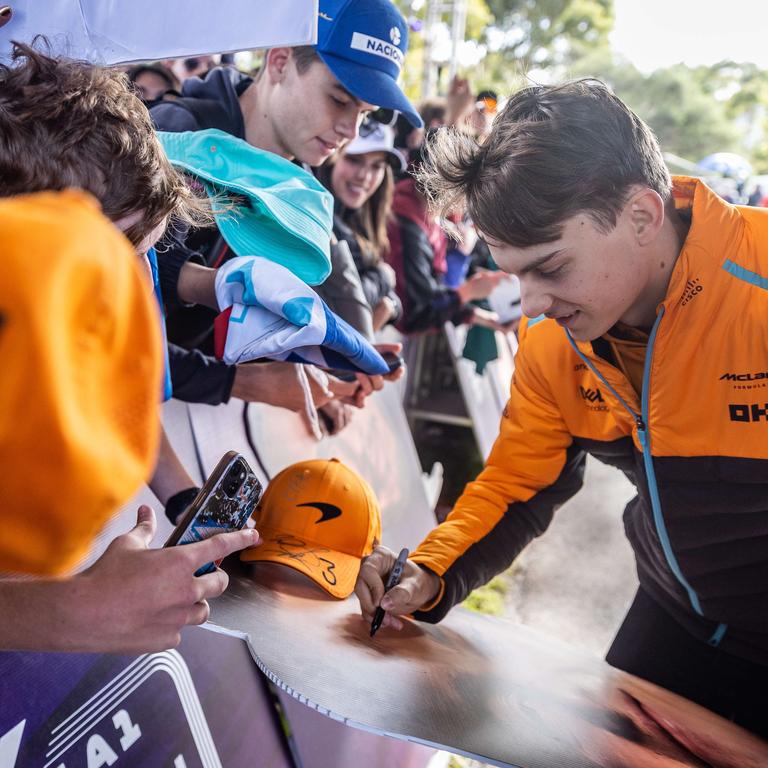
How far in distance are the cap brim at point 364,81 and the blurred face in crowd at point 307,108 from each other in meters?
0.03

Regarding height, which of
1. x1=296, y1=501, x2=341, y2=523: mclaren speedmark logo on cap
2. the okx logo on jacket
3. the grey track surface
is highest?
the okx logo on jacket

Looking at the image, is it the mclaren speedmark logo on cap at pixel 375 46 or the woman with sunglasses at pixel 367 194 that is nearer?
the mclaren speedmark logo on cap at pixel 375 46

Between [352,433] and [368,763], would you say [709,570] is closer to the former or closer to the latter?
[368,763]

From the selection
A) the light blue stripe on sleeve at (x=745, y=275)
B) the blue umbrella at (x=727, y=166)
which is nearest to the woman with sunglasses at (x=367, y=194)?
the light blue stripe on sleeve at (x=745, y=275)

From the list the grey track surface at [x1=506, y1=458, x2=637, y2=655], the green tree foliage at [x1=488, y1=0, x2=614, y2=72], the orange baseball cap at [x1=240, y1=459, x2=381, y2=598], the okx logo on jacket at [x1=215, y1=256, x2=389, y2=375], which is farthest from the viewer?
the green tree foliage at [x1=488, y1=0, x2=614, y2=72]

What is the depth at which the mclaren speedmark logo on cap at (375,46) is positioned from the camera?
1.93 meters

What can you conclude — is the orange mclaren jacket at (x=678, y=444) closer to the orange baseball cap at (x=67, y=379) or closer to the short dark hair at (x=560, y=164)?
the short dark hair at (x=560, y=164)

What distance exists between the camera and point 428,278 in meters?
3.96

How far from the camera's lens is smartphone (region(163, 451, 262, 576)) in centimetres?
112

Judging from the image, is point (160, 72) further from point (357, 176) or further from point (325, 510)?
point (325, 510)

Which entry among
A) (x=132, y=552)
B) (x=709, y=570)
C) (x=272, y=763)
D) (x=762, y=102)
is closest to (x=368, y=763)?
(x=272, y=763)

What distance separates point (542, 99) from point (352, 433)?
1.74 m

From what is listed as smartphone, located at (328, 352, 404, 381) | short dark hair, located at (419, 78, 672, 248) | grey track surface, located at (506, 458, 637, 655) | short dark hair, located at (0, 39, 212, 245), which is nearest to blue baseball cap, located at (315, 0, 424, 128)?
short dark hair, located at (419, 78, 672, 248)

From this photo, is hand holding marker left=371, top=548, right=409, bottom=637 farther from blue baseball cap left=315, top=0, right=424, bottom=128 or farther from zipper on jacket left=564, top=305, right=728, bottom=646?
blue baseball cap left=315, top=0, right=424, bottom=128
